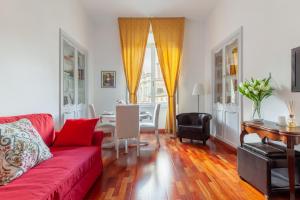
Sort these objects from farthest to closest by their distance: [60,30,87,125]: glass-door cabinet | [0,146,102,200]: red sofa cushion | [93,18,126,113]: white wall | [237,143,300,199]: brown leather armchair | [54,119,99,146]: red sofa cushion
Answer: [93,18,126,113]: white wall
[60,30,87,125]: glass-door cabinet
[54,119,99,146]: red sofa cushion
[237,143,300,199]: brown leather armchair
[0,146,102,200]: red sofa cushion

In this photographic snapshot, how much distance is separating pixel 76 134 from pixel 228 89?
340 cm

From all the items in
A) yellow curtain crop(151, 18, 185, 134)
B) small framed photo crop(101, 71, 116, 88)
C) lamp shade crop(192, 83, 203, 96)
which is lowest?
lamp shade crop(192, 83, 203, 96)

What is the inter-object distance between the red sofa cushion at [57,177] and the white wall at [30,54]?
2.71ft

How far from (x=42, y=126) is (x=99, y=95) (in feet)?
13.4

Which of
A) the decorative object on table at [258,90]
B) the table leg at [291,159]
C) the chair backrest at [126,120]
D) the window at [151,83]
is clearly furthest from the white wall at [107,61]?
the table leg at [291,159]

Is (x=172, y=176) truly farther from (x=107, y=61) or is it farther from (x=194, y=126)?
(x=107, y=61)

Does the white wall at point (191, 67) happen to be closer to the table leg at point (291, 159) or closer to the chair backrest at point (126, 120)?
the chair backrest at point (126, 120)

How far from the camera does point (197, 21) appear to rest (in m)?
6.81

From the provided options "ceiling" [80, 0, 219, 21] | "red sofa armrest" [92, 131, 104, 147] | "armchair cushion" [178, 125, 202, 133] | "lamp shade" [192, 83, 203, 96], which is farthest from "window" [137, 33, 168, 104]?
"red sofa armrest" [92, 131, 104, 147]

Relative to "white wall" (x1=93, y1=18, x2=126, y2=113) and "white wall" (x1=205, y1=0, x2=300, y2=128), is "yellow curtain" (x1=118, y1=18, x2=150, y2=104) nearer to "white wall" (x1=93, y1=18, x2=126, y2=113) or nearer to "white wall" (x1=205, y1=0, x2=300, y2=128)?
"white wall" (x1=93, y1=18, x2=126, y2=113)

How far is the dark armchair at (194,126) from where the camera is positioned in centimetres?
535

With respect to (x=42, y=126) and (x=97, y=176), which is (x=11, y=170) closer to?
(x=42, y=126)

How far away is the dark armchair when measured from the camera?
535 cm

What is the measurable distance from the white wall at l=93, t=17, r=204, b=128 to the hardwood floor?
2.27m
